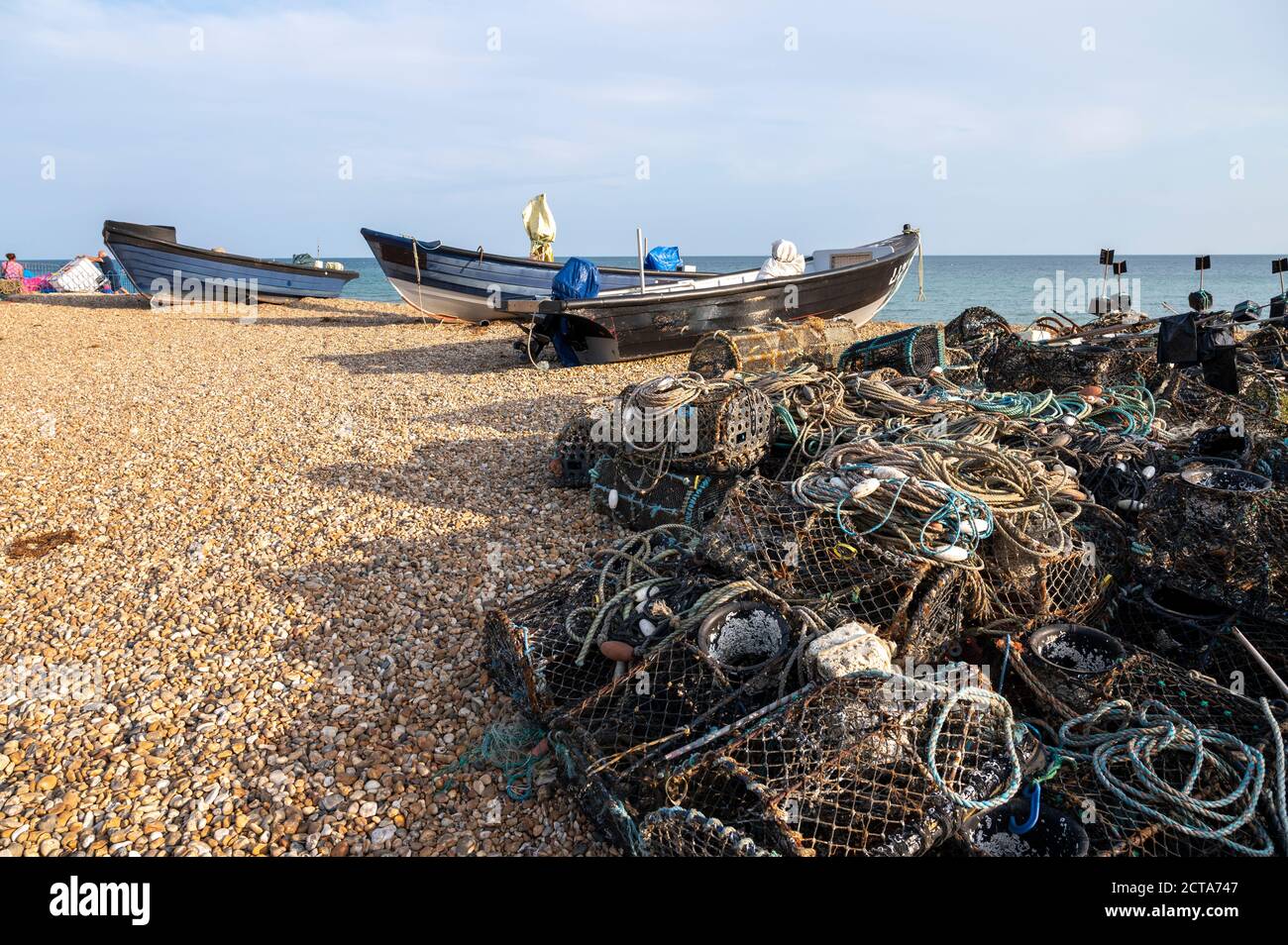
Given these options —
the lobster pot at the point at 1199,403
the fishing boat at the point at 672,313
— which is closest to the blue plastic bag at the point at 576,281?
the fishing boat at the point at 672,313

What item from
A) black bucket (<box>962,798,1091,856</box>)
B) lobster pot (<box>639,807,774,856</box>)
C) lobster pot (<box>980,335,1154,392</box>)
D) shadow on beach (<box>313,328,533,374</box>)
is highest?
shadow on beach (<box>313,328,533,374</box>)

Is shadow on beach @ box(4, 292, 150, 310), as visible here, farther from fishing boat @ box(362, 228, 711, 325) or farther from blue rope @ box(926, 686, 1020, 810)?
blue rope @ box(926, 686, 1020, 810)

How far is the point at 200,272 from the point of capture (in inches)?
773

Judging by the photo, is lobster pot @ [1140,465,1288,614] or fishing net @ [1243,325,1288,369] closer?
lobster pot @ [1140,465,1288,614]

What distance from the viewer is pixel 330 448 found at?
23.7ft

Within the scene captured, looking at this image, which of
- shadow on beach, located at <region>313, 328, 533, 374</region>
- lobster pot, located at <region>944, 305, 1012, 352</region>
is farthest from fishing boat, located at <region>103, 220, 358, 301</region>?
lobster pot, located at <region>944, 305, 1012, 352</region>

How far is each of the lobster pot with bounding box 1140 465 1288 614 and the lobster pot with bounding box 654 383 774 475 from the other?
2.22m

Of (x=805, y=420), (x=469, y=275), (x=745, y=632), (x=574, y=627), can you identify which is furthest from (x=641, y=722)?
(x=469, y=275)

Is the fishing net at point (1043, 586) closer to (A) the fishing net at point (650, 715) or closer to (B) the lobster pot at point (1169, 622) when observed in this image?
(B) the lobster pot at point (1169, 622)

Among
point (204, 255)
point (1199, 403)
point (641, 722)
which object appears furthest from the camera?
point (204, 255)

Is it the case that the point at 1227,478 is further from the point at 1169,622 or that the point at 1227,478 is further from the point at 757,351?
the point at 757,351

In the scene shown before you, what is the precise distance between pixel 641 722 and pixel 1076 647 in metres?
1.92

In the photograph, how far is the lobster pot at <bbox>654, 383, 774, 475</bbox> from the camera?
189 inches

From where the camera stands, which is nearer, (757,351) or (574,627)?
(574,627)
